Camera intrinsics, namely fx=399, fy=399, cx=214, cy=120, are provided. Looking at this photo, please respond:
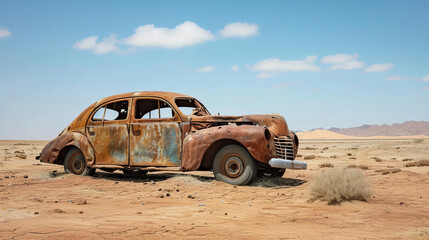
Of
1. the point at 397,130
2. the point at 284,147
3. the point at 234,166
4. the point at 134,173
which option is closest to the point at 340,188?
the point at 284,147

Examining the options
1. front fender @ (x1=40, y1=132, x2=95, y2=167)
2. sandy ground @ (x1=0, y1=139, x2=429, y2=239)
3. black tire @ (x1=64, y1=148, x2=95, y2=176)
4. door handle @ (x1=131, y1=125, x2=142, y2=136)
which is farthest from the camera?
black tire @ (x1=64, y1=148, x2=95, y2=176)

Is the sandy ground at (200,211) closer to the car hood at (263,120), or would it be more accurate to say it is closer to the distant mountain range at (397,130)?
the car hood at (263,120)

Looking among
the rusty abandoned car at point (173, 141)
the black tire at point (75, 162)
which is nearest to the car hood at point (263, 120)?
the rusty abandoned car at point (173, 141)

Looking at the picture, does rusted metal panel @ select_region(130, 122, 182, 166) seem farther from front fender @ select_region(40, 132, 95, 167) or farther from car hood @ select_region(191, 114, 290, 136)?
front fender @ select_region(40, 132, 95, 167)

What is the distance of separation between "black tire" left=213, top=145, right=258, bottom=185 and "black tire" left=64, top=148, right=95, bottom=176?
381 cm

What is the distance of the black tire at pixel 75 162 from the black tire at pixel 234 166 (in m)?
3.81

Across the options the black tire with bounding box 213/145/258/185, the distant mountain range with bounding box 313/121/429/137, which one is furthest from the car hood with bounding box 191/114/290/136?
the distant mountain range with bounding box 313/121/429/137

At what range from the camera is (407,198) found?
746 centimetres

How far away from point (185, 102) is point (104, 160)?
2473 millimetres

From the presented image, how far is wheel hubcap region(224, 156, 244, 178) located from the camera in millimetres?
8414

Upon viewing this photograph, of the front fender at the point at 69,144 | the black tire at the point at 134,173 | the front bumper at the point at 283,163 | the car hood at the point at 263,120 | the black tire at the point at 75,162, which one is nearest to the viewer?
the front bumper at the point at 283,163

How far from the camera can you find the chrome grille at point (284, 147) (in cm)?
854

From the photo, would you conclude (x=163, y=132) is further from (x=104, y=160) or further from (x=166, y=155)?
(x=104, y=160)

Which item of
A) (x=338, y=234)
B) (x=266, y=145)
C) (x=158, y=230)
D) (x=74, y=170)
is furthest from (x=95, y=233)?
(x=74, y=170)
